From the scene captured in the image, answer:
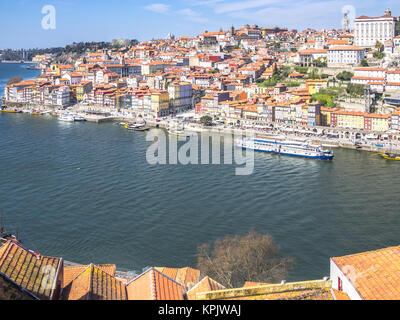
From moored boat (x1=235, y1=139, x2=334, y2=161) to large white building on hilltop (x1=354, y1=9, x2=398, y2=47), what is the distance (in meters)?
12.8

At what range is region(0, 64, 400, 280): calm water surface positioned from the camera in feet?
21.4

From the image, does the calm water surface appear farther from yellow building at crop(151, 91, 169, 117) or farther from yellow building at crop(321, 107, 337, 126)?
yellow building at crop(151, 91, 169, 117)

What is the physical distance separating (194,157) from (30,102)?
16255 millimetres

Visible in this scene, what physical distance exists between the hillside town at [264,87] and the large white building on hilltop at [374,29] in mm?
50

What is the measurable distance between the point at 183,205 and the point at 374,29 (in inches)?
775

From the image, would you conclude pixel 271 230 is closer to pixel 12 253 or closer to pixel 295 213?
pixel 295 213

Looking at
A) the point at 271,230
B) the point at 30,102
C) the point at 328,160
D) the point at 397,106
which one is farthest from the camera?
the point at 30,102

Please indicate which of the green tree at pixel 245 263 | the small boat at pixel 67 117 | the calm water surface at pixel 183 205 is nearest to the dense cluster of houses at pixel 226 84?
the small boat at pixel 67 117

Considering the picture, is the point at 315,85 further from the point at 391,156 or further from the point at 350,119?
the point at 391,156

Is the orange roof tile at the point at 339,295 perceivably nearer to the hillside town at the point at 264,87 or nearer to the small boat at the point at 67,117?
the hillside town at the point at 264,87

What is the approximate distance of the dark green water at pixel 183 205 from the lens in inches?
257

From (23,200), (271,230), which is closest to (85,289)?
(271,230)
